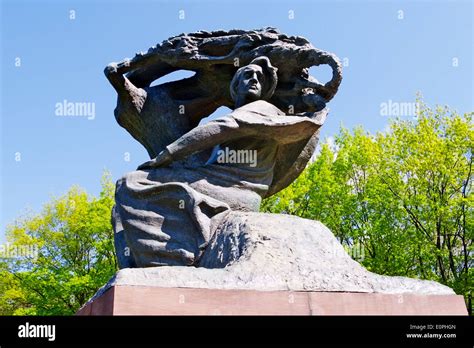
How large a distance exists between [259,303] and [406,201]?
44.4 feet

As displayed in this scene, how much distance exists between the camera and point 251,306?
163 inches

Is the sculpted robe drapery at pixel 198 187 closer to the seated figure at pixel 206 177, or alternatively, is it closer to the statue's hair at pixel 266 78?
the seated figure at pixel 206 177

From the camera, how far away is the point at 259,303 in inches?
164

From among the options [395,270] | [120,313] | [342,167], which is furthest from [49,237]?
[120,313]

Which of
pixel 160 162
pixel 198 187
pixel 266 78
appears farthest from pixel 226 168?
pixel 266 78

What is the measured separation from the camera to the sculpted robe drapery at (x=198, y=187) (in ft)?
17.6

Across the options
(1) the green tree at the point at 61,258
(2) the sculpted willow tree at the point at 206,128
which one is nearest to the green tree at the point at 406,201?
(1) the green tree at the point at 61,258

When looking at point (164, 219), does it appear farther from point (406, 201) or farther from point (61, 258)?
point (61, 258)

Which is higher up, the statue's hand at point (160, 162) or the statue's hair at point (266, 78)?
the statue's hair at point (266, 78)

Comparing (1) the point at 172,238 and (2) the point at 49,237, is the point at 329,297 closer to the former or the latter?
(1) the point at 172,238

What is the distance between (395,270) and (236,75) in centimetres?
1175

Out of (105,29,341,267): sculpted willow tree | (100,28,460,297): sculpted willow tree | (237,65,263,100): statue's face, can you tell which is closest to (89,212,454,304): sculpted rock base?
(100,28,460,297): sculpted willow tree

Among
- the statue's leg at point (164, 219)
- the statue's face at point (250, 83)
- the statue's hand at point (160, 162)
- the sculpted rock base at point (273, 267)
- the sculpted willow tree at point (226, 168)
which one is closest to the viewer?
the sculpted rock base at point (273, 267)

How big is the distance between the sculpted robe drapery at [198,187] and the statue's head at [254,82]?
8.5 inches
